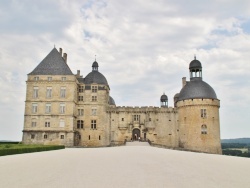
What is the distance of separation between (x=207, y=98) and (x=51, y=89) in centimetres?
2760

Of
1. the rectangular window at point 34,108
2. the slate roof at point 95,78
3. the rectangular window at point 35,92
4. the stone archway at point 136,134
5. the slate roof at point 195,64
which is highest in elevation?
the slate roof at point 195,64

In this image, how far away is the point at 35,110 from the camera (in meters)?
46.8

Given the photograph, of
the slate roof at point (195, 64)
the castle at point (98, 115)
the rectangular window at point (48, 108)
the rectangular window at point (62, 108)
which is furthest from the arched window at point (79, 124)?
the slate roof at point (195, 64)

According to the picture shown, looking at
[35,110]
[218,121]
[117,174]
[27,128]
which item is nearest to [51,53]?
[35,110]

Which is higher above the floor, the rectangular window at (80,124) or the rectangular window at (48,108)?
the rectangular window at (48,108)

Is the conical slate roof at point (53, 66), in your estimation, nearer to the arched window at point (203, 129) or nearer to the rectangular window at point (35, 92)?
the rectangular window at point (35, 92)

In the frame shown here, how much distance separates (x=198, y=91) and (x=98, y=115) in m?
19.0

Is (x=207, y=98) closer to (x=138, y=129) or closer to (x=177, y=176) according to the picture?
(x=138, y=129)

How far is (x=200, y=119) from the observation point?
1858 inches

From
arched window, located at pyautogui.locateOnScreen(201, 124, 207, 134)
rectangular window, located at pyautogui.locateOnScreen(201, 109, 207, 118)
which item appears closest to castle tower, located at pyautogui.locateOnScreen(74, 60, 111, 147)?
arched window, located at pyautogui.locateOnScreen(201, 124, 207, 134)

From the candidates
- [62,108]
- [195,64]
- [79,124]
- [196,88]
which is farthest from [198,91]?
[62,108]

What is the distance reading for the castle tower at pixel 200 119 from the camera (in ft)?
152

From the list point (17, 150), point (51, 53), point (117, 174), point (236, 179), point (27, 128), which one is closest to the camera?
point (236, 179)

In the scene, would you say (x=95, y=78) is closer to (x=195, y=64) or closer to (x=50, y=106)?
(x=50, y=106)
